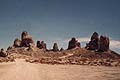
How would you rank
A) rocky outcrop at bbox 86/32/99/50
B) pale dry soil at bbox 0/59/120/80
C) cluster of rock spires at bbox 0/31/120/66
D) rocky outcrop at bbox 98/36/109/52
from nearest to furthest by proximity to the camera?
pale dry soil at bbox 0/59/120/80, cluster of rock spires at bbox 0/31/120/66, rocky outcrop at bbox 98/36/109/52, rocky outcrop at bbox 86/32/99/50

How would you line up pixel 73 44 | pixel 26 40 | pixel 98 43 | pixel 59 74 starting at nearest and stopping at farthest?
pixel 59 74, pixel 98 43, pixel 73 44, pixel 26 40

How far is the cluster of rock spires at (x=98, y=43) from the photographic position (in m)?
135

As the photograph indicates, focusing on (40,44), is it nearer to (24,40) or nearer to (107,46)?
(24,40)

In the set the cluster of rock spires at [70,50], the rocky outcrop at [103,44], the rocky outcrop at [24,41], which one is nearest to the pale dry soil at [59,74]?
the cluster of rock spires at [70,50]

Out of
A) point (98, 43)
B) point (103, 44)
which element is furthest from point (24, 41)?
point (103, 44)

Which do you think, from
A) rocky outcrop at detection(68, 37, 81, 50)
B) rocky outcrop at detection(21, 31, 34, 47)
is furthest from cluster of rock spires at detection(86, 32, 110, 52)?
rocky outcrop at detection(21, 31, 34, 47)

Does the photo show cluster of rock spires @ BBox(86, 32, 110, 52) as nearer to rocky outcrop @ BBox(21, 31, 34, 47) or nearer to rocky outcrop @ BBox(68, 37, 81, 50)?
rocky outcrop @ BBox(68, 37, 81, 50)

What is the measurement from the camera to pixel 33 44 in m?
192

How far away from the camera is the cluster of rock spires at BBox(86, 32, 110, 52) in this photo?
13512 centimetres

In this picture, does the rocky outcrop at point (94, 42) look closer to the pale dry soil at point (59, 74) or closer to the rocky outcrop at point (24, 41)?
the rocky outcrop at point (24, 41)

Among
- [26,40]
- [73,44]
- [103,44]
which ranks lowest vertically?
[103,44]

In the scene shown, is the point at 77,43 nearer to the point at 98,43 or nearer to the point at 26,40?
the point at 98,43

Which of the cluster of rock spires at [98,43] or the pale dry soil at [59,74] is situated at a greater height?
the cluster of rock spires at [98,43]

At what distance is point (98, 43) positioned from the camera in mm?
149250
